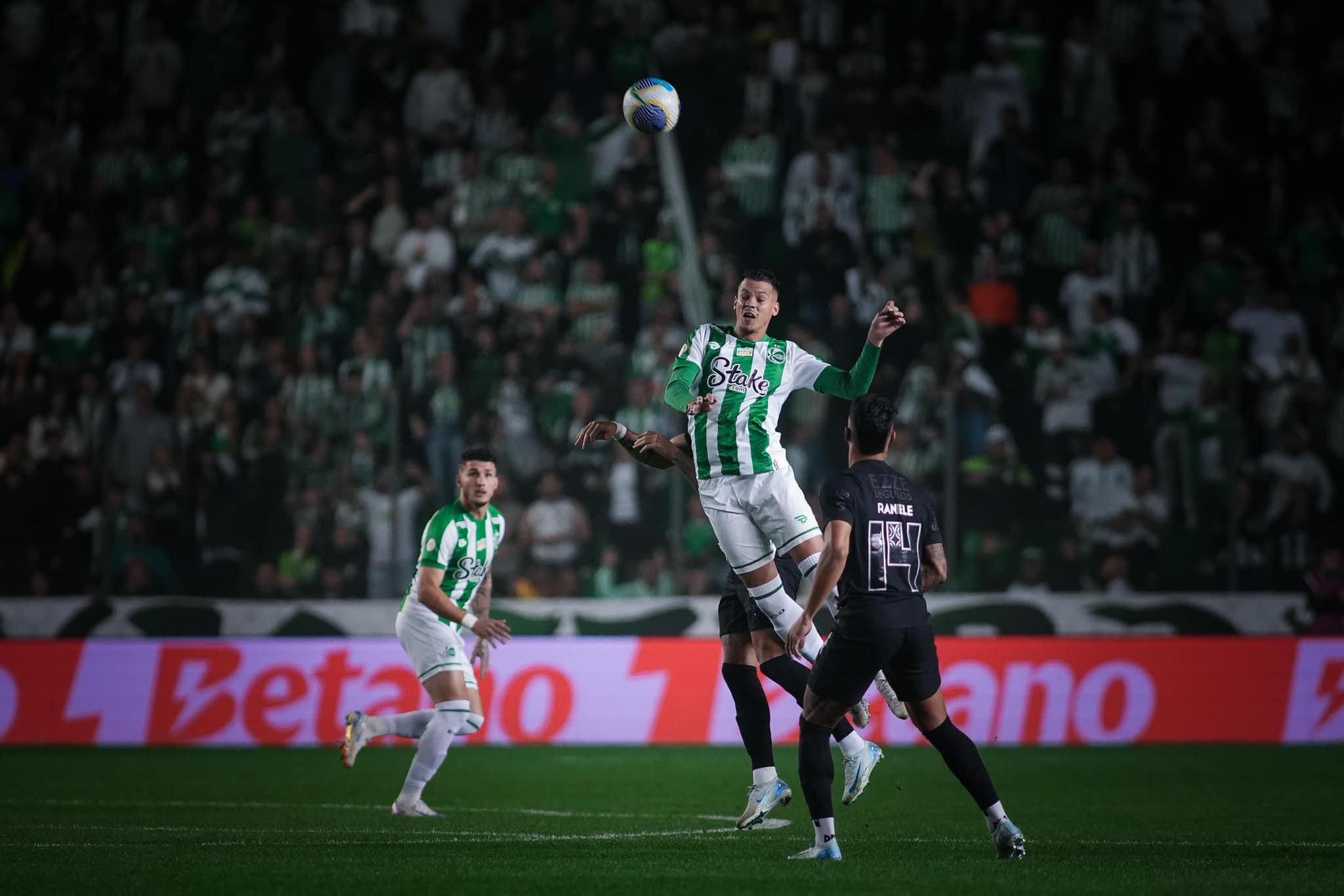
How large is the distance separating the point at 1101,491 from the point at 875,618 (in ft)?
33.5

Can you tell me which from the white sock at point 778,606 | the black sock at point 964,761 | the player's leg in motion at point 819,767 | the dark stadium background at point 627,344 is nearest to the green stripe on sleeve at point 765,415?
the white sock at point 778,606

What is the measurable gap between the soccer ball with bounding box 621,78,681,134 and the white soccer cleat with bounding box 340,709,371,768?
3.87 metres

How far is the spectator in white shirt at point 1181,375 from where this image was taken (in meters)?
17.4

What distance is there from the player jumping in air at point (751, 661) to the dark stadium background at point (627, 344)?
8.86ft

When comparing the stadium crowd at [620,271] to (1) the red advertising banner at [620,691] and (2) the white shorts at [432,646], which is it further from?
(2) the white shorts at [432,646]

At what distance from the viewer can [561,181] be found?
66.3ft

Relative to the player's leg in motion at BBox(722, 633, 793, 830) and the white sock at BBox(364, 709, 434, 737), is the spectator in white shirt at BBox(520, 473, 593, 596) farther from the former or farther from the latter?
the player's leg in motion at BBox(722, 633, 793, 830)

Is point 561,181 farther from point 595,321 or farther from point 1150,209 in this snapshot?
point 1150,209

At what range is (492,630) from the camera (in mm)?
9742

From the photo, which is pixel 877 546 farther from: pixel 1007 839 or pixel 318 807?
pixel 318 807

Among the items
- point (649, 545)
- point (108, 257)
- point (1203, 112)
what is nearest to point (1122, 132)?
point (1203, 112)

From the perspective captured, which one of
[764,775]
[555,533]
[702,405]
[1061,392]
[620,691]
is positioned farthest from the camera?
[1061,392]

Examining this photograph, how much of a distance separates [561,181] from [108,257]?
5235mm

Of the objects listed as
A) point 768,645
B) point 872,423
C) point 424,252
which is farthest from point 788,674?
point 424,252
